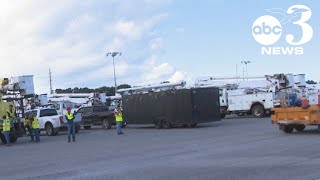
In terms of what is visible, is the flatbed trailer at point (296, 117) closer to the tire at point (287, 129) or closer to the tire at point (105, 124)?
the tire at point (287, 129)

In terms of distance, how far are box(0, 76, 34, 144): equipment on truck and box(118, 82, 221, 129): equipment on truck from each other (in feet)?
27.3

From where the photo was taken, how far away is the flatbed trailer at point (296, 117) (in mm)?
21594

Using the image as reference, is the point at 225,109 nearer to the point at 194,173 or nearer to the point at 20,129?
the point at 20,129

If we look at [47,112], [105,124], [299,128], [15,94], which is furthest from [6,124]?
[299,128]

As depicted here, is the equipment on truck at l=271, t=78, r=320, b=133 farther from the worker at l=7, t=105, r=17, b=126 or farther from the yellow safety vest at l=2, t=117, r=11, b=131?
the worker at l=7, t=105, r=17, b=126

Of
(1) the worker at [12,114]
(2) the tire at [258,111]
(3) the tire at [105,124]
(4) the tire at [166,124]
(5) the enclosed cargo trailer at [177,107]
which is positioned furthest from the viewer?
(2) the tire at [258,111]

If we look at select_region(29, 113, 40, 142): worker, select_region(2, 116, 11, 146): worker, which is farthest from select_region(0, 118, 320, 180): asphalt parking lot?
select_region(29, 113, 40, 142): worker

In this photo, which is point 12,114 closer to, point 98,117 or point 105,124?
point 105,124

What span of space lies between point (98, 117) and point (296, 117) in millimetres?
18093

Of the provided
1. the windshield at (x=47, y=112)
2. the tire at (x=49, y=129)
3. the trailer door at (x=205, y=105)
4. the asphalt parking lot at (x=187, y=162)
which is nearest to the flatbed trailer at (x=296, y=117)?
the asphalt parking lot at (x=187, y=162)

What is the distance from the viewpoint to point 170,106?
32.1 meters

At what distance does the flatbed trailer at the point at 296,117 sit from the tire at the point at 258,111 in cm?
1569

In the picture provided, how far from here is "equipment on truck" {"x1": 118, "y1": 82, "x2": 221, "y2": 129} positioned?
102ft

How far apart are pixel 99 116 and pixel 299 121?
1814 cm
